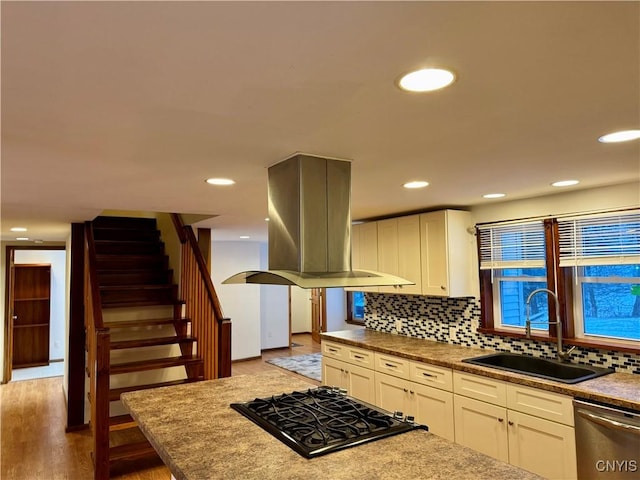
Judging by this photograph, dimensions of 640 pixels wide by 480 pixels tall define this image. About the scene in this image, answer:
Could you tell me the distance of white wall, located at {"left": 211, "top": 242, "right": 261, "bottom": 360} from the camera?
7309 millimetres

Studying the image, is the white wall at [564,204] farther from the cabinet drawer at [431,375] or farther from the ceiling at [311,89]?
the cabinet drawer at [431,375]

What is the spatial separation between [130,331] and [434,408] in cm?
341

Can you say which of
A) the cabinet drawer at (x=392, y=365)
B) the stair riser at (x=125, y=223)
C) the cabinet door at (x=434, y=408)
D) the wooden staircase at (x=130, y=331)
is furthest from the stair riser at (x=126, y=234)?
the cabinet door at (x=434, y=408)

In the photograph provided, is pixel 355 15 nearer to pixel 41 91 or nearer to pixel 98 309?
pixel 41 91

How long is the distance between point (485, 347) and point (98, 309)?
3.32m

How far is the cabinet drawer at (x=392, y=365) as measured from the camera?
11.4ft

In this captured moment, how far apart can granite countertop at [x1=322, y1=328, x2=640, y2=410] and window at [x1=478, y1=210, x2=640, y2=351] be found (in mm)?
344

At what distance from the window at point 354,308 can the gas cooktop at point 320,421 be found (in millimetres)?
5553

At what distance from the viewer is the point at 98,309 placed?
360 cm

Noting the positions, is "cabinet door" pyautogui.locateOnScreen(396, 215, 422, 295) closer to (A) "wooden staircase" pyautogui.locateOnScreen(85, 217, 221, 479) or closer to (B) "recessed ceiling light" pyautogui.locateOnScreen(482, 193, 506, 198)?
(B) "recessed ceiling light" pyautogui.locateOnScreen(482, 193, 506, 198)

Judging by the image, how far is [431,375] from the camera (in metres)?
3.25

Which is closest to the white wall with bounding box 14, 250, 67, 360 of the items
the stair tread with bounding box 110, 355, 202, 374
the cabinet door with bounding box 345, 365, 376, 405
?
the stair tread with bounding box 110, 355, 202, 374

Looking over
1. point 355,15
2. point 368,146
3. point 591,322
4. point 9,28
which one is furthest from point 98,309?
point 591,322

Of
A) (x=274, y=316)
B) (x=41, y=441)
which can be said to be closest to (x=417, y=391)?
(x=41, y=441)
